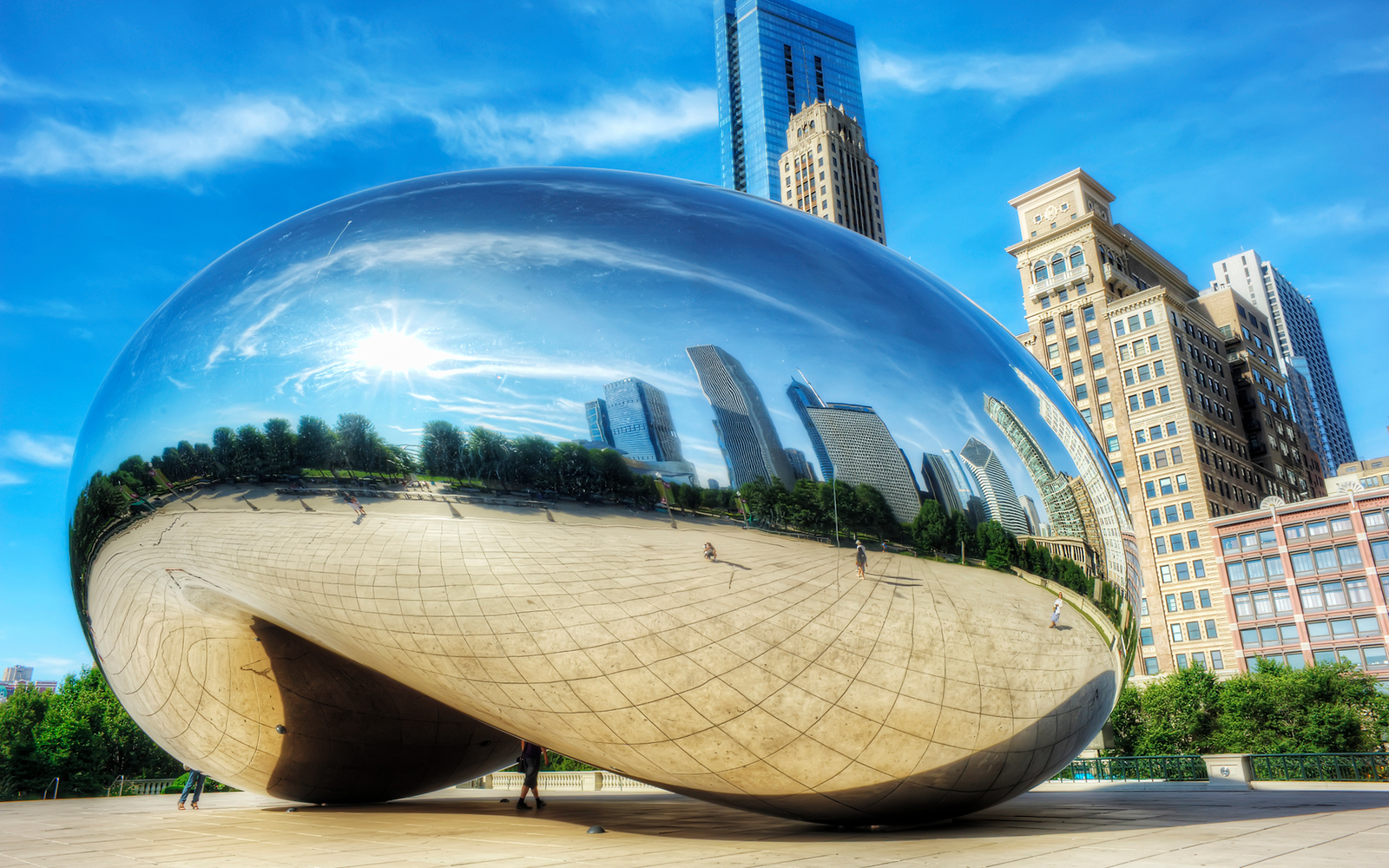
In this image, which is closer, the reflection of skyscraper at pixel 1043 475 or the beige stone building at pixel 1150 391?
the reflection of skyscraper at pixel 1043 475

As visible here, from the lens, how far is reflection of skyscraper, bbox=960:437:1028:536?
547 cm

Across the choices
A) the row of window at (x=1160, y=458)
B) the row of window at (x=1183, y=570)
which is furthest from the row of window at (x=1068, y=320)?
the row of window at (x=1183, y=570)

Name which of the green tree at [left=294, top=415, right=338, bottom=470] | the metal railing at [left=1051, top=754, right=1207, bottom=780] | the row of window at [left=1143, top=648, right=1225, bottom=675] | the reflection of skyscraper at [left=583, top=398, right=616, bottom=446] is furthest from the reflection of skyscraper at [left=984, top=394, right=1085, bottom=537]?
the row of window at [left=1143, top=648, right=1225, bottom=675]

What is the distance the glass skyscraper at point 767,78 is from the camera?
18175cm

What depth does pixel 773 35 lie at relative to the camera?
191125 mm

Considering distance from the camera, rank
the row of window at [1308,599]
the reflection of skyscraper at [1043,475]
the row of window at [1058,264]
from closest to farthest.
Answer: the reflection of skyscraper at [1043,475], the row of window at [1308,599], the row of window at [1058,264]

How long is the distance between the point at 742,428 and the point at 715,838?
343 cm

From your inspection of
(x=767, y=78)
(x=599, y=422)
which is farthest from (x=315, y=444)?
(x=767, y=78)

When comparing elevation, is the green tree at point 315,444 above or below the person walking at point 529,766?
above

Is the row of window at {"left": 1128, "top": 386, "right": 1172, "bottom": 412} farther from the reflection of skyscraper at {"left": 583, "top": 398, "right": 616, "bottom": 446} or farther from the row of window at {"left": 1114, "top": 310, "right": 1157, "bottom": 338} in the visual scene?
the reflection of skyscraper at {"left": 583, "top": 398, "right": 616, "bottom": 446}

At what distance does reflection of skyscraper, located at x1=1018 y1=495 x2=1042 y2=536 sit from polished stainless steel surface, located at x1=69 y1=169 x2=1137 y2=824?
4 cm

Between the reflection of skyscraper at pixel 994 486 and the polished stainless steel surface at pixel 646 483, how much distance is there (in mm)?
29

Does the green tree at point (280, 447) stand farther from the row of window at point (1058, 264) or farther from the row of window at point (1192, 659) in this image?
the row of window at point (1058, 264)

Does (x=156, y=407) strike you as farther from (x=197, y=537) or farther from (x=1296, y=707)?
(x=1296, y=707)
